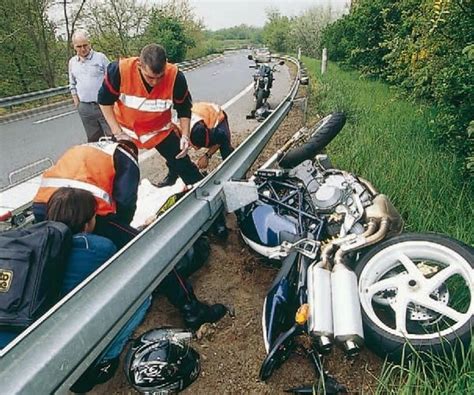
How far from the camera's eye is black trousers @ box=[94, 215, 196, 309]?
2943mm

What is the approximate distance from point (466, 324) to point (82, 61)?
19.1 feet

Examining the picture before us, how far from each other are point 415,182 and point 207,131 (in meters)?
2.29

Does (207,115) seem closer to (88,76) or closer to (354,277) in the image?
(88,76)

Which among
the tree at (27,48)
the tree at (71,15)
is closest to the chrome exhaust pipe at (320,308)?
the tree at (27,48)

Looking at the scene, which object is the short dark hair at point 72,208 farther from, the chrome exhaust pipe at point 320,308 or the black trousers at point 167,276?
the chrome exhaust pipe at point 320,308

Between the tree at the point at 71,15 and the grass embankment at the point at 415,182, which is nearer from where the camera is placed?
the grass embankment at the point at 415,182

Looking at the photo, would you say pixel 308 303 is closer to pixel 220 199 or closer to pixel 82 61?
pixel 220 199

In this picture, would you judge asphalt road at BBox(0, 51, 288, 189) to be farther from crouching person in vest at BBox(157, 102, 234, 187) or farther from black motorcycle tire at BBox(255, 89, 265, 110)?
crouching person in vest at BBox(157, 102, 234, 187)

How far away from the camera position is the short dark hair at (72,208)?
2627 mm

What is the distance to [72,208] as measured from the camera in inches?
104

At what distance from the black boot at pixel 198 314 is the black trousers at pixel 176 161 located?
212cm

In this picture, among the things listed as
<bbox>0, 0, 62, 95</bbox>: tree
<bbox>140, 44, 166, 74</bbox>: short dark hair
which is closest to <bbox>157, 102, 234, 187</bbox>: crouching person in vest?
<bbox>140, 44, 166, 74</bbox>: short dark hair

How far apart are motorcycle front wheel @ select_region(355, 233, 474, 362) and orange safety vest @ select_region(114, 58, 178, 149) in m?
2.68

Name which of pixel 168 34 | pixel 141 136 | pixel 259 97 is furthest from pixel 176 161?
pixel 168 34
